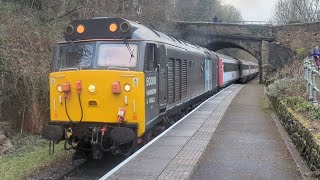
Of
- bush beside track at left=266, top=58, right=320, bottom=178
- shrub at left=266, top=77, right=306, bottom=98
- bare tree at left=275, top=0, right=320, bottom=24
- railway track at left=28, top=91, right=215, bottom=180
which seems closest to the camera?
bush beside track at left=266, top=58, right=320, bottom=178

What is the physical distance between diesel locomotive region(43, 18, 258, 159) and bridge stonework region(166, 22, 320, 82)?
93.0ft

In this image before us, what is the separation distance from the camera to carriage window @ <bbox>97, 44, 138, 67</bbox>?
→ 29.9 ft

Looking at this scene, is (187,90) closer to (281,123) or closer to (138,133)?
(281,123)

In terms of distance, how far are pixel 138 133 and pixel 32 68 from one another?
308 inches

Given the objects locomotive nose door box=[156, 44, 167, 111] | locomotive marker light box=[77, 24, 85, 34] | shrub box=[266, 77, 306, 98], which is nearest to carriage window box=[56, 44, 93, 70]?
locomotive marker light box=[77, 24, 85, 34]

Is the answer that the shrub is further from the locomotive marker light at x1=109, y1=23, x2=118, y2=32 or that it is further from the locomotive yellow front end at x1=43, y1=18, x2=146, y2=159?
the locomotive marker light at x1=109, y1=23, x2=118, y2=32

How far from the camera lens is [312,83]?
33.3 ft

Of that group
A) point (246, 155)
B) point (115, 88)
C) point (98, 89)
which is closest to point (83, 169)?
point (98, 89)

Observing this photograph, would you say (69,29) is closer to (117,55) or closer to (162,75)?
(117,55)

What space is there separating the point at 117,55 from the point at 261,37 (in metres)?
34.9

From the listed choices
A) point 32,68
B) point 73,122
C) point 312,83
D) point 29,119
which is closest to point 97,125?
point 73,122

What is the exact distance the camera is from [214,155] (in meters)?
7.89

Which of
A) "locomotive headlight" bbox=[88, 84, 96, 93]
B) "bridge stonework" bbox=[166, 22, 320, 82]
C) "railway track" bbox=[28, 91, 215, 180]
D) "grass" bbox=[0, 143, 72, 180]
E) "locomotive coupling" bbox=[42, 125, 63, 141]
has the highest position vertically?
"bridge stonework" bbox=[166, 22, 320, 82]

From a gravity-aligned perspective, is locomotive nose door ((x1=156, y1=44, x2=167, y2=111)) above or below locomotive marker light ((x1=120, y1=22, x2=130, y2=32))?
below
